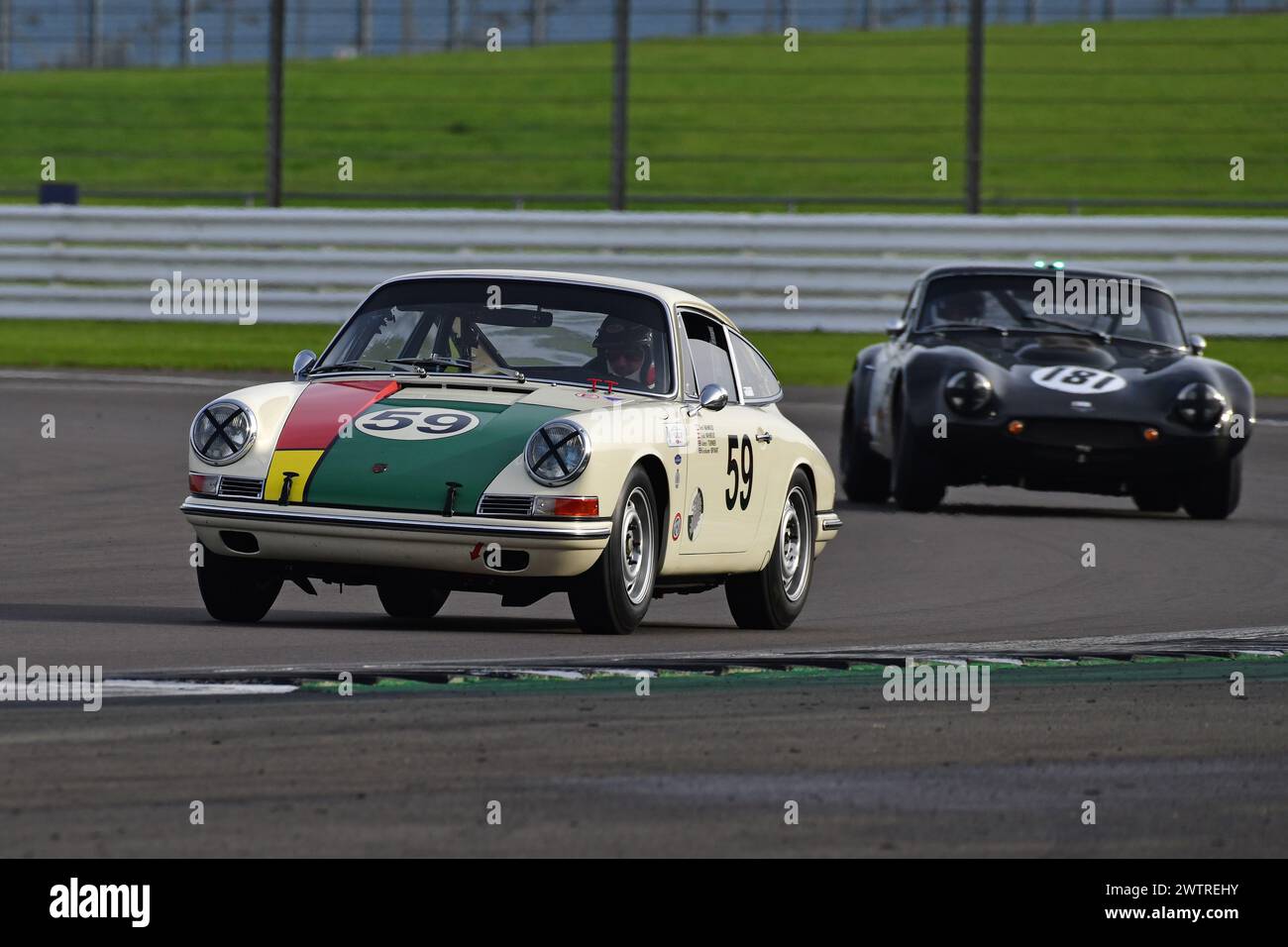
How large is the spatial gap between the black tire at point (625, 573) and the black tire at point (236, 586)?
999 millimetres

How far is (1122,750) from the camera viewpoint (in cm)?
601

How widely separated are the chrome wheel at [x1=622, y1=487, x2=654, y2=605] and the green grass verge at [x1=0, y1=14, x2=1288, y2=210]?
25637 millimetres

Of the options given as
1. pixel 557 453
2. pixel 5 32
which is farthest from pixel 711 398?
pixel 5 32

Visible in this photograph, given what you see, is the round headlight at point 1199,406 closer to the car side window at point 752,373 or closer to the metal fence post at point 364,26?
the car side window at point 752,373

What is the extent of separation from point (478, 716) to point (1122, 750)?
5.16 feet

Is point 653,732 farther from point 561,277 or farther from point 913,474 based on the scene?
point 913,474

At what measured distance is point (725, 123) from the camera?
136ft

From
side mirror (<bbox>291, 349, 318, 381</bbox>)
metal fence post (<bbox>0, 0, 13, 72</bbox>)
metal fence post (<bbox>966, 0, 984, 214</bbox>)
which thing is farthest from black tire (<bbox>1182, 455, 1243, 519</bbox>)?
metal fence post (<bbox>0, 0, 13, 72</bbox>)

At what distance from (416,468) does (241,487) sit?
0.59 meters

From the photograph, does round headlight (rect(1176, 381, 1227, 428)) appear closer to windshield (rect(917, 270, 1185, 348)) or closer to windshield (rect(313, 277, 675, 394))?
windshield (rect(917, 270, 1185, 348))

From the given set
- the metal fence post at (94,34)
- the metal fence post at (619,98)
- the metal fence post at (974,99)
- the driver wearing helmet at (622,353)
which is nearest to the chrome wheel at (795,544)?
the driver wearing helmet at (622,353)

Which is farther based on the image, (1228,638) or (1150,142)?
(1150,142)
